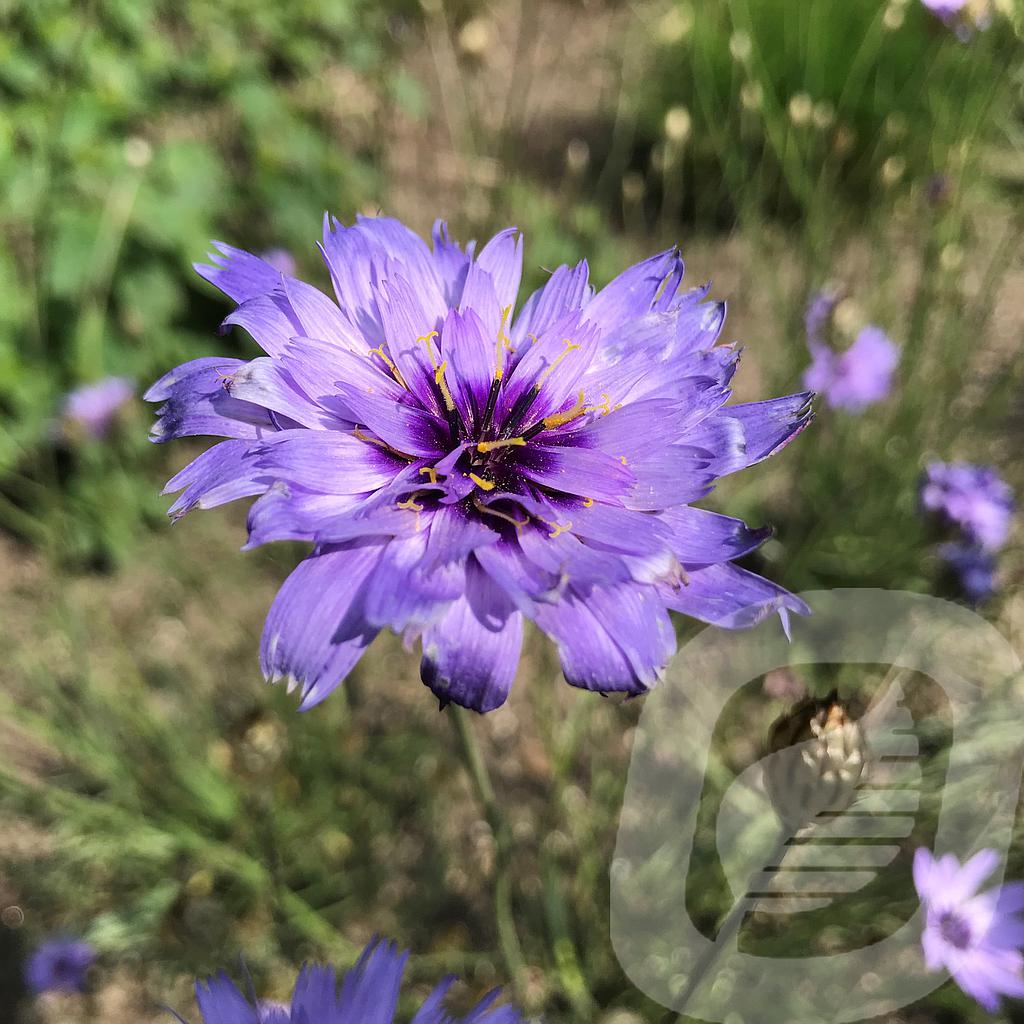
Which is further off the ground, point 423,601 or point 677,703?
point 677,703

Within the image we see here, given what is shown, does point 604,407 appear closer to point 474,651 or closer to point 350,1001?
point 474,651

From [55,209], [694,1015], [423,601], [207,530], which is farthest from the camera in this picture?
[207,530]

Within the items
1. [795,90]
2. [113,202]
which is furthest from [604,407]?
[795,90]

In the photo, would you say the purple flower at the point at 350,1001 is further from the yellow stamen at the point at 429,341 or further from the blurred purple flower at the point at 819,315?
the blurred purple flower at the point at 819,315

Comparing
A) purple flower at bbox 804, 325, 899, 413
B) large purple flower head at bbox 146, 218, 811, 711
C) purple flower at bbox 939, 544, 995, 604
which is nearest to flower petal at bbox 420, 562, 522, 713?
large purple flower head at bbox 146, 218, 811, 711

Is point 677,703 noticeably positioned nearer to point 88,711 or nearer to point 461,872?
point 461,872

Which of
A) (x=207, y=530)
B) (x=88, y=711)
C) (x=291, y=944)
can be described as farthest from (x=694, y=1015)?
(x=207, y=530)
